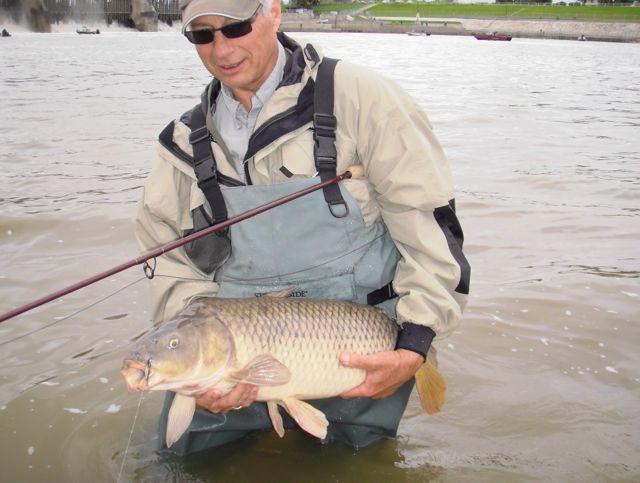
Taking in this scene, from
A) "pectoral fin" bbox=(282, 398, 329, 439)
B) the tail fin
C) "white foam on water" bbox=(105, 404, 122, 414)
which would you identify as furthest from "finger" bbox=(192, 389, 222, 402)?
"white foam on water" bbox=(105, 404, 122, 414)

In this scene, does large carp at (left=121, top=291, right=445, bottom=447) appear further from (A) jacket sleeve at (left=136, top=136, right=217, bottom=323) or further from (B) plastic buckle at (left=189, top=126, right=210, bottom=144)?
(B) plastic buckle at (left=189, top=126, right=210, bottom=144)

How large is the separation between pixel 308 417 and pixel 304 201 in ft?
2.87

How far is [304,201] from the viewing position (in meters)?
2.78

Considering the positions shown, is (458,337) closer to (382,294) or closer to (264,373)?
(382,294)

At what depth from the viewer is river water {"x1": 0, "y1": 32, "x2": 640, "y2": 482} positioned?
10.0ft

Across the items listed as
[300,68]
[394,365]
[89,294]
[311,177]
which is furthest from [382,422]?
[89,294]

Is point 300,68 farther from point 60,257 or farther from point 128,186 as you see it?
point 128,186

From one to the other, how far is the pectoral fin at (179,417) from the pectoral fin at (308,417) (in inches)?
14.5

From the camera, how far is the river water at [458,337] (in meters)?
3.06

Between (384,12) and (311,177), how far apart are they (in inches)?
4166

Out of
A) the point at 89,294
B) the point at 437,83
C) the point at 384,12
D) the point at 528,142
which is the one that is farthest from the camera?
the point at 384,12

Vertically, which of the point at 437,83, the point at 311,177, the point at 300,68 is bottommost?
the point at 437,83

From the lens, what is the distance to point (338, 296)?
290 cm

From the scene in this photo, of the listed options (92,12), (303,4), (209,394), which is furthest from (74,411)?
(303,4)
